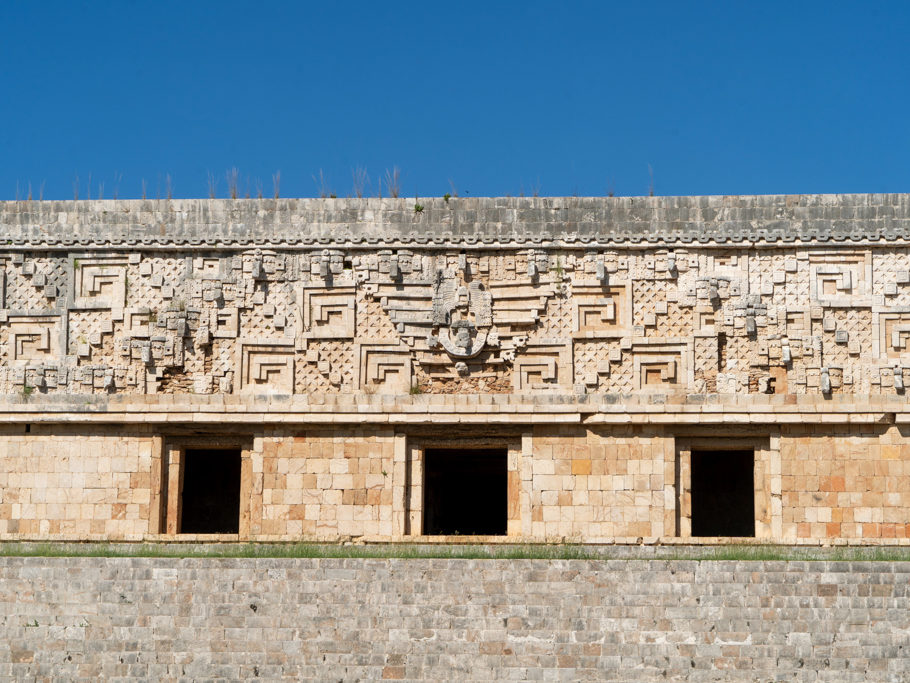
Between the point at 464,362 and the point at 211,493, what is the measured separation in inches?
205

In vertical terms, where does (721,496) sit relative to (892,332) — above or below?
below

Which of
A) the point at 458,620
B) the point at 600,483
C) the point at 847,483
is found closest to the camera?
the point at 458,620

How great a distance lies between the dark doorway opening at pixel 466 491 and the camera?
17.8m

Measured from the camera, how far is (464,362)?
1494cm

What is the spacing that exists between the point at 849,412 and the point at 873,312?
1.09 metres

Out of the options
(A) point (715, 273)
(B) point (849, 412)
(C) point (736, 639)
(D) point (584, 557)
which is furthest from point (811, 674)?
(A) point (715, 273)

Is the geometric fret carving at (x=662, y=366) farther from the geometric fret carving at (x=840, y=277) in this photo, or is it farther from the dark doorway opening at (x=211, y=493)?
the dark doorway opening at (x=211, y=493)

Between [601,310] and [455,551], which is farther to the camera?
[601,310]

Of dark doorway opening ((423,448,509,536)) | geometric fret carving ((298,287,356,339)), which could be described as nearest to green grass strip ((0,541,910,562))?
geometric fret carving ((298,287,356,339))

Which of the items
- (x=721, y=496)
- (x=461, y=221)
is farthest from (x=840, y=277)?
(x=721, y=496)

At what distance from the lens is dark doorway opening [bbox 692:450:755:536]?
18188mm

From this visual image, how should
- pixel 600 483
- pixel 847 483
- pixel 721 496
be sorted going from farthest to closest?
pixel 721 496, pixel 600 483, pixel 847 483

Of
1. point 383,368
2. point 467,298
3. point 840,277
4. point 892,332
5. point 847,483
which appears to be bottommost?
point 847,483

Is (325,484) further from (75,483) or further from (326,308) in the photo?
(75,483)
